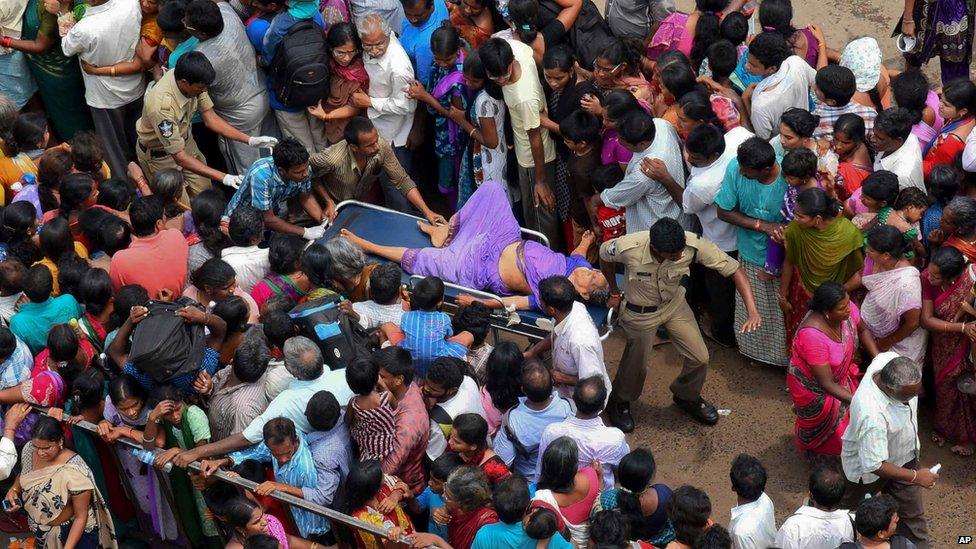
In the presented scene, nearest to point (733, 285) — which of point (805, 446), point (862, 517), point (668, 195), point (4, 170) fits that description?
point (668, 195)

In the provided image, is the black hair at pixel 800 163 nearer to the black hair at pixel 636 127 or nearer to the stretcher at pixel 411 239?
the black hair at pixel 636 127

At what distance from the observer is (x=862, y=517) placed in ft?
18.1

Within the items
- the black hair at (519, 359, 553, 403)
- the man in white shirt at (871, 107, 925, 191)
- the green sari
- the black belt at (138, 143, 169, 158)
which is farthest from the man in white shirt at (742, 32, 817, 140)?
the green sari

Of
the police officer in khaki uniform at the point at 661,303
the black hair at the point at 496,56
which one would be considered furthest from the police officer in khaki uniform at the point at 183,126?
the police officer in khaki uniform at the point at 661,303

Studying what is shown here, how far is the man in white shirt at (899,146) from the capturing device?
6.98 metres

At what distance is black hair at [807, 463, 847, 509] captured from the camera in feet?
18.6

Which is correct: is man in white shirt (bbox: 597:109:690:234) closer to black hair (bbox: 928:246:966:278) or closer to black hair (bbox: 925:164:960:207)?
black hair (bbox: 925:164:960:207)

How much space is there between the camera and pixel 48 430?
6137 millimetres

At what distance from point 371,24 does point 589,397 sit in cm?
318

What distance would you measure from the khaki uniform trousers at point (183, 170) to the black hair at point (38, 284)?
66.8 inches

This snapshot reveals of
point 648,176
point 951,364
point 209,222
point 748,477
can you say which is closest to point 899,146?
point 951,364

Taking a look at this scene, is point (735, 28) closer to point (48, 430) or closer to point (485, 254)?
point (485, 254)

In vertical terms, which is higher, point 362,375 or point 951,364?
point 362,375

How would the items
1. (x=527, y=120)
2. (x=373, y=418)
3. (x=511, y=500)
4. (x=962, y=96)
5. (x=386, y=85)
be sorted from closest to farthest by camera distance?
(x=511, y=500), (x=373, y=418), (x=962, y=96), (x=527, y=120), (x=386, y=85)
